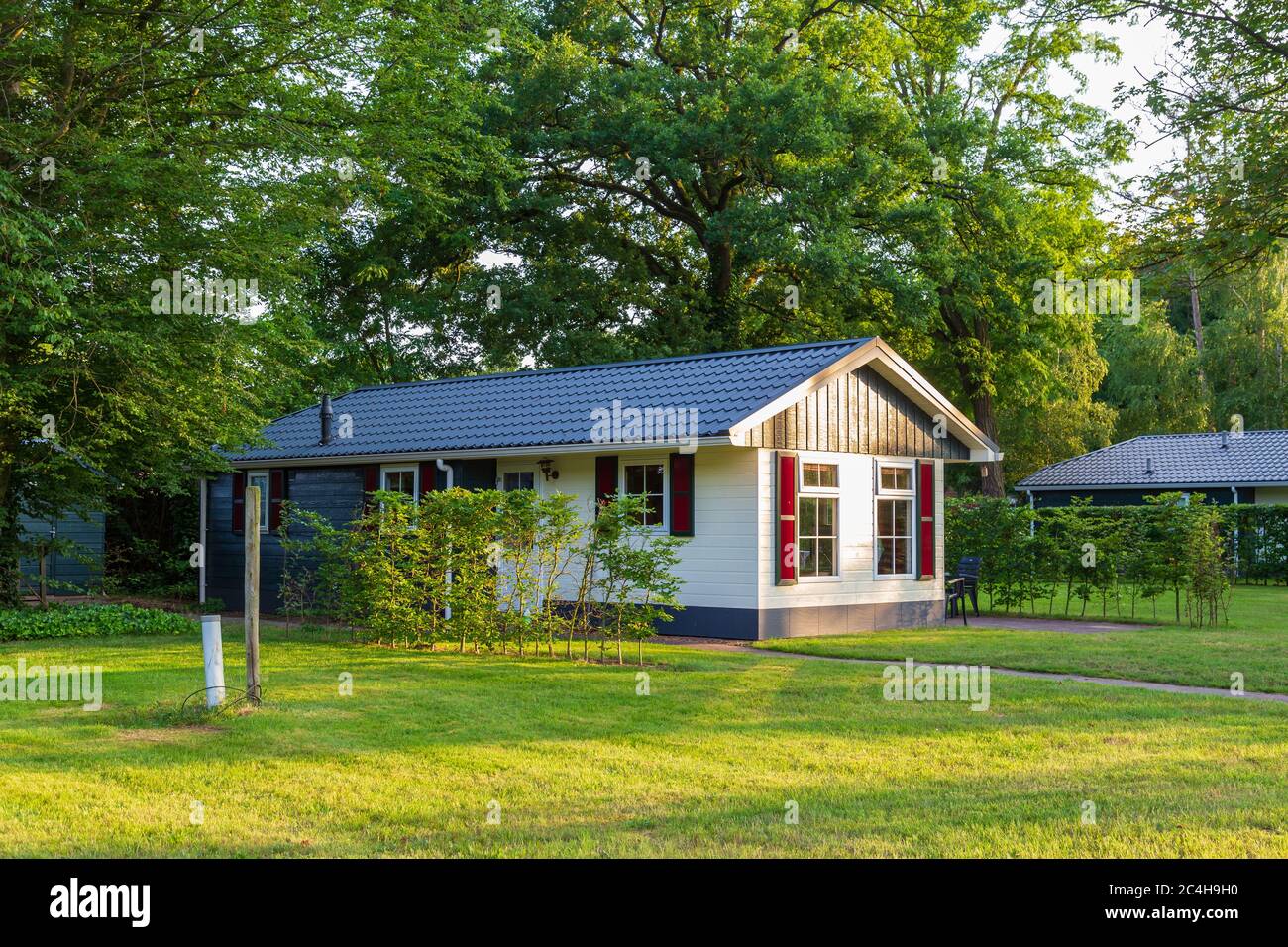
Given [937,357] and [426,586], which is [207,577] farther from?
[937,357]

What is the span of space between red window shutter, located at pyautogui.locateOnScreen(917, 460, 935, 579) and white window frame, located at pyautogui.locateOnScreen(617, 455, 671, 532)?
166 inches

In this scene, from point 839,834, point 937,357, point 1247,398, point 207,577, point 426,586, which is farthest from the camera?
point 1247,398

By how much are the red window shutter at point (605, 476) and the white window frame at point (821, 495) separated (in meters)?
2.57

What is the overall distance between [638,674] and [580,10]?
2387 cm

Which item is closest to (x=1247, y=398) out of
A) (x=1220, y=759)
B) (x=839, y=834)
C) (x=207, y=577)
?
(x=207, y=577)

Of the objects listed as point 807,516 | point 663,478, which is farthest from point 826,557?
point 663,478

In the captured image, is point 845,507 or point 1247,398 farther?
point 1247,398

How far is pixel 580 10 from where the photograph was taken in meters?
30.8

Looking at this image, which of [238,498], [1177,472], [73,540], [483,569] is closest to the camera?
[483,569]

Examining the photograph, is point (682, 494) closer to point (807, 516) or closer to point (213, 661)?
point (807, 516)

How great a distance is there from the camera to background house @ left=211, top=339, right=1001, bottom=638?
51.5 feet

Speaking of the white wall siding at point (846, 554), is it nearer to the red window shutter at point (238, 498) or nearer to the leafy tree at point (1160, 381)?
the red window shutter at point (238, 498)

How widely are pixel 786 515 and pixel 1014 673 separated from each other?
13.5 feet

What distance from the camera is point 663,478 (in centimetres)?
1647
